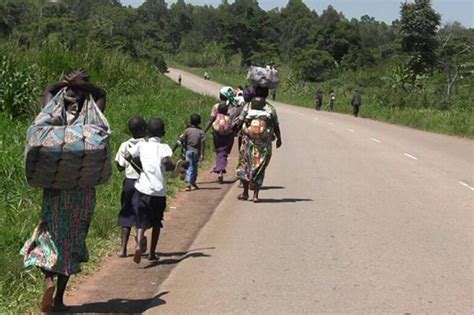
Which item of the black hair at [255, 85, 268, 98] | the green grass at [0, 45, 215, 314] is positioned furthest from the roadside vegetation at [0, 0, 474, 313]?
the black hair at [255, 85, 268, 98]

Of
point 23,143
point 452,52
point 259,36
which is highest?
point 259,36

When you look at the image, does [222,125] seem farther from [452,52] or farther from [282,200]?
[452,52]

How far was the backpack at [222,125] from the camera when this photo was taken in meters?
13.8

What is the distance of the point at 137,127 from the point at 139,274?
1564 millimetres

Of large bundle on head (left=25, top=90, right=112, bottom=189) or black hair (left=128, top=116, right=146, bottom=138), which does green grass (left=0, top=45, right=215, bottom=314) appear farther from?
black hair (left=128, top=116, right=146, bottom=138)

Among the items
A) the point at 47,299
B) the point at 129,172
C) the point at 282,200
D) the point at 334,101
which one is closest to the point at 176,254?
the point at 129,172

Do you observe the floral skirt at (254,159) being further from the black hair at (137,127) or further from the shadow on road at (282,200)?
the black hair at (137,127)

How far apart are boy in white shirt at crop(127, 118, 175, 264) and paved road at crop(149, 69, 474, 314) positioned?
0.63 m

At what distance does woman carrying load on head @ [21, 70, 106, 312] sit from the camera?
18.6 ft

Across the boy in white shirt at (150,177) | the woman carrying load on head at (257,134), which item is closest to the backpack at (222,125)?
the woman carrying load on head at (257,134)

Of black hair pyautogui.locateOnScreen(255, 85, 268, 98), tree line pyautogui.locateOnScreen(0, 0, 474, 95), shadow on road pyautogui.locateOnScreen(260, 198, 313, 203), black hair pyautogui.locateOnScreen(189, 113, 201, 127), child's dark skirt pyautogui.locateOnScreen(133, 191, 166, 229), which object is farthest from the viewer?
tree line pyautogui.locateOnScreen(0, 0, 474, 95)

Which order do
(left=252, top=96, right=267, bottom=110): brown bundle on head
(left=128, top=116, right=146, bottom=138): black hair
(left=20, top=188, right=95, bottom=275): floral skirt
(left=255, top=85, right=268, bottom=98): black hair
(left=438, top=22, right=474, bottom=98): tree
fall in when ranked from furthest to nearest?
(left=438, top=22, right=474, bottom=98): tree < (left=255, top=85, right=268, bottom=98): black hair < (left=252, top=96, right=267, bottom=110): brown bundle on head < (left=128, top=116, right=146, bottom=138): black hair < (left=20, top=188, right=95, bottom=275): floral skirt

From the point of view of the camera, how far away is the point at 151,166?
7430 millimetres

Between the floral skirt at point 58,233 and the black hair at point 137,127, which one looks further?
the black hair at point 137,127
